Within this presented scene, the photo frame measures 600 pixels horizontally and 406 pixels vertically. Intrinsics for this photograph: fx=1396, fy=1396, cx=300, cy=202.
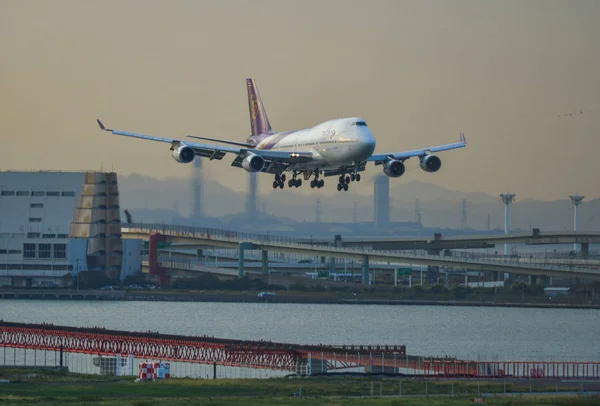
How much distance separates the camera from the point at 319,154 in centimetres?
12100

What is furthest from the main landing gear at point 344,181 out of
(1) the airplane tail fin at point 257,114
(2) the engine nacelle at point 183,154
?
(1) the airplane tail fin at point 257,114

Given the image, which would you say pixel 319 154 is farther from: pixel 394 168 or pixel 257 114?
pixel 257 114

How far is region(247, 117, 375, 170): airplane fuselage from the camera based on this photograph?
11750 centimetres

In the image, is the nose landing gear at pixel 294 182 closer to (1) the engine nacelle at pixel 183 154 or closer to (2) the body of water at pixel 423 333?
(1) the engine nacelle at pixel 183 154

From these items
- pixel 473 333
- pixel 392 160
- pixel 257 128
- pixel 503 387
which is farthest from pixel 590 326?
pixel 503 387


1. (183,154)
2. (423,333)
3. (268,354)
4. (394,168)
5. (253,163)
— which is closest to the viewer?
(268,354)

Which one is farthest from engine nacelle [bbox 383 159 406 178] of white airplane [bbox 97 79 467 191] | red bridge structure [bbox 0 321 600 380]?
red bridge structure [bbox 0 321 600 380]

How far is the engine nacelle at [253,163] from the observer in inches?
4793

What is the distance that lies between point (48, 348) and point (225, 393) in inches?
1992

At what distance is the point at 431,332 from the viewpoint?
181375mm

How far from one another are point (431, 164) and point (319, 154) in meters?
10.9

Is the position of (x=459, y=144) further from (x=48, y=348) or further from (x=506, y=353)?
(x=48, y=348)

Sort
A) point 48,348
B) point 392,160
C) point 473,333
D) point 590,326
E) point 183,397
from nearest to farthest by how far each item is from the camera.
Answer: point 183,397 < point 392,160 < point 48,348 < point 473,333 < point 590,326

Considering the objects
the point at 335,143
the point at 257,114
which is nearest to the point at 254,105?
the point at 257,114
